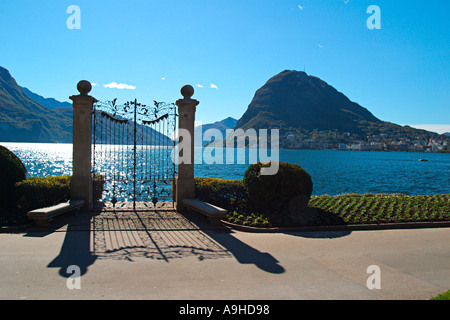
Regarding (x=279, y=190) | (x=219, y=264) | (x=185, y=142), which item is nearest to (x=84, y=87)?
(x=185, y=142)

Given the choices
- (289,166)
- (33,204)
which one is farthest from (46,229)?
(289,166)

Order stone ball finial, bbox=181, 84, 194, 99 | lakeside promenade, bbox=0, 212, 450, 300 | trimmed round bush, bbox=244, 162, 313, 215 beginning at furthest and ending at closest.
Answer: stone ball finial, bbox=181, 84, 194, 99
trimmed round bush, bbox=244, 162, 313, 215
lakeside promenade, bbox=0, 212, 450, 300

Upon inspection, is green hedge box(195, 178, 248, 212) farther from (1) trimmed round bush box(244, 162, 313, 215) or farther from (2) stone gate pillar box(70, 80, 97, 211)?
(2) stone gate pillar box(70, 80, 97, 211)

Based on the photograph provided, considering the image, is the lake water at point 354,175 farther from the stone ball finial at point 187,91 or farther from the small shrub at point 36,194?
the small shrub at point 36,194

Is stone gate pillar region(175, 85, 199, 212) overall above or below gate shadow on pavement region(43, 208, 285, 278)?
above

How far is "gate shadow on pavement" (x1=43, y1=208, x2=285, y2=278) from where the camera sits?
20.4 ft

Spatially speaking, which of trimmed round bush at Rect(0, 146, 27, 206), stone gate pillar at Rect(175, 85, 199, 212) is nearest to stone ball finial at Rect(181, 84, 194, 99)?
stone gate pillar at Rect(175, 85, 199, 212)

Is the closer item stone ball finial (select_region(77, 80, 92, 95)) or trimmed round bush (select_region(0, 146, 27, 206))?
trimmed round bush (select_region(0, 146, 27, 206))

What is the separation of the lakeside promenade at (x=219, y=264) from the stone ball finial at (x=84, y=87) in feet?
15.1

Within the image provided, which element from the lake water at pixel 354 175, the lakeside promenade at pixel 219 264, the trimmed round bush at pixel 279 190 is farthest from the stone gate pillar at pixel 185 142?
the lake water at pixel 354 175

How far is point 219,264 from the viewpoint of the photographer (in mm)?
5984

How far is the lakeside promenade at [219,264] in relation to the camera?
4719 millimetres
